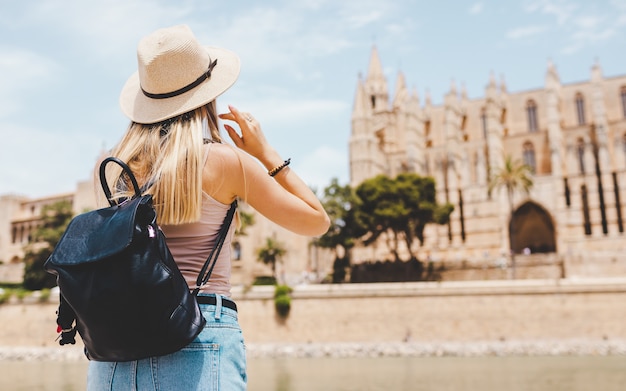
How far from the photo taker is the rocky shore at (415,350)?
899 inches

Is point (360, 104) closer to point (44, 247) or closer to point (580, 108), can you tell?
point (580, 108)

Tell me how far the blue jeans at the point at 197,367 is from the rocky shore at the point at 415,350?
74.2ft

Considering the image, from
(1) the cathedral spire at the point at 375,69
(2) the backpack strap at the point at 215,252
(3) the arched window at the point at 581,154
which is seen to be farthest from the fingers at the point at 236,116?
(1) the cathedral spire at the point at 375,69

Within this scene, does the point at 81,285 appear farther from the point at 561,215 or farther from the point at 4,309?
the point at 561,215

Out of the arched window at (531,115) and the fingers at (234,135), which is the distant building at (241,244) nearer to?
the arched window at (531,115)

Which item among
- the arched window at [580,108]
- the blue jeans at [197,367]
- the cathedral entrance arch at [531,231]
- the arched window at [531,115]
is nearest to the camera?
the blue jeans at [197,367]

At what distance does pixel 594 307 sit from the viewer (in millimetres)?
24266

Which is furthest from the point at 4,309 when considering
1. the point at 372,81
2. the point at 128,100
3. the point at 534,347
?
the point at 372,81

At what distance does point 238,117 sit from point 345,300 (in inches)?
964

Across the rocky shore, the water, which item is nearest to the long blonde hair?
the water

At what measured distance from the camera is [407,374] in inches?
735

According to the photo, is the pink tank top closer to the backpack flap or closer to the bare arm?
the bare arm

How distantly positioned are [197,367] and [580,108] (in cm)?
5159

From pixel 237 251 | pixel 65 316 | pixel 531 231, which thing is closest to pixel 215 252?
pixel 65 316
